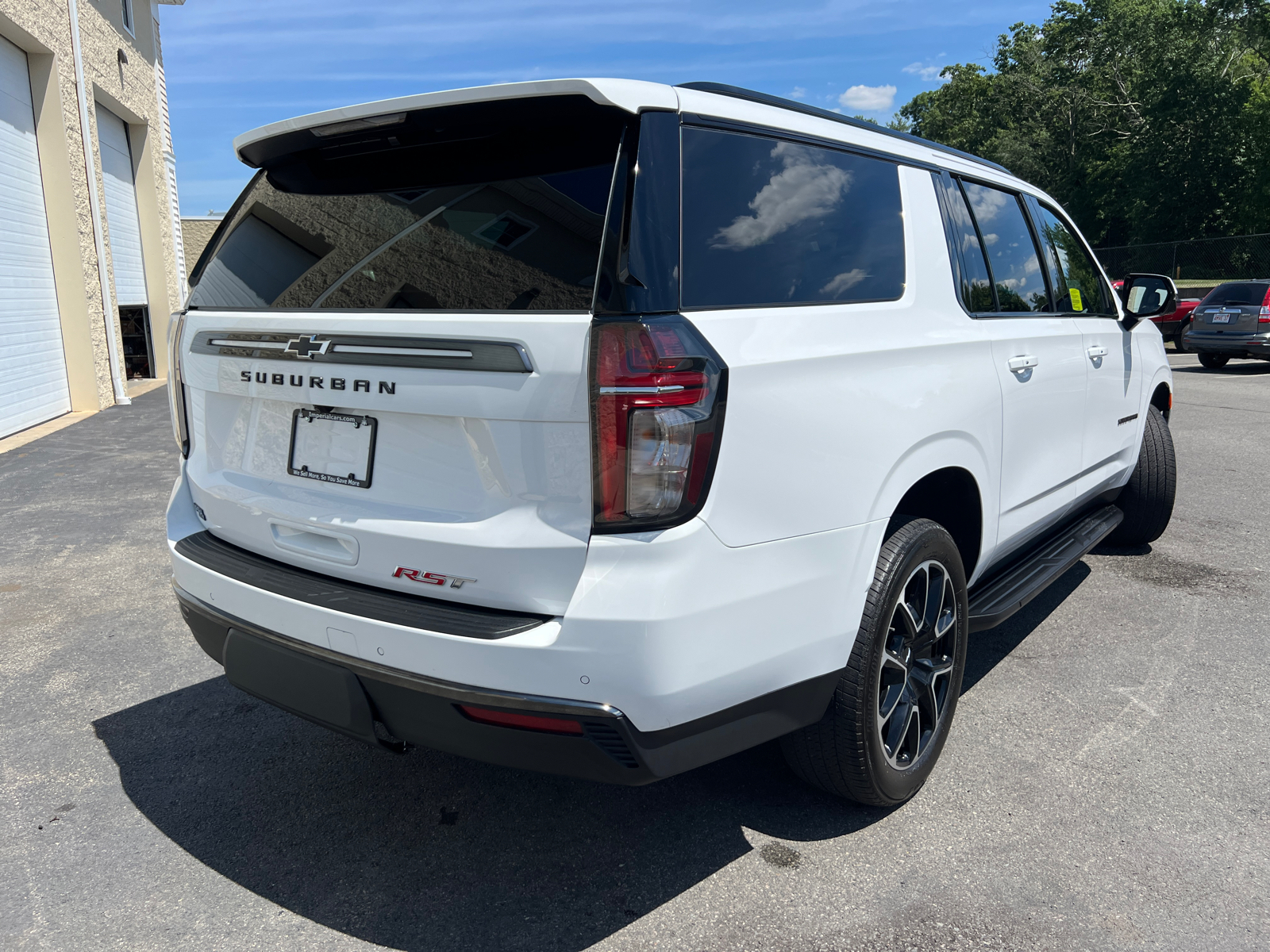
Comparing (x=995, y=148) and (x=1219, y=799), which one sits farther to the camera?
(x=995, y=148)

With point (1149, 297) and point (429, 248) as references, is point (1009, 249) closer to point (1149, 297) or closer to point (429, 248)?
point (1149, 297)

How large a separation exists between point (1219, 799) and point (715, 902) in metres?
1.63

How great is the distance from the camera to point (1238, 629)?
4.29 metres

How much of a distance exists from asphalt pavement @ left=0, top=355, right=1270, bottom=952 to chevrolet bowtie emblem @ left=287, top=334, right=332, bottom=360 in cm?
141

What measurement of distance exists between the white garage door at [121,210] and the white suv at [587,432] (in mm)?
13569

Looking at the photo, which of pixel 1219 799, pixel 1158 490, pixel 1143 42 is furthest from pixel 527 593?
pixel 1143 42

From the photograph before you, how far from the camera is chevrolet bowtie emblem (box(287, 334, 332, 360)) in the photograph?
92.9 inches

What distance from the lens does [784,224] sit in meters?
2.45

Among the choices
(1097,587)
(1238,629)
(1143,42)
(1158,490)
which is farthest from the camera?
(1143,42)

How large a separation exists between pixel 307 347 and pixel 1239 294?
735 inches

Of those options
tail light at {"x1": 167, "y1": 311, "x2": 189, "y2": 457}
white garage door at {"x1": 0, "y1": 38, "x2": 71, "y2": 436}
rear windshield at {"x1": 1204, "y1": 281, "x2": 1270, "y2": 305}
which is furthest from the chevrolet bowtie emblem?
rear windshield at {"x1": 1204, "y1": 281, "x2": 1270, "y2": 305}

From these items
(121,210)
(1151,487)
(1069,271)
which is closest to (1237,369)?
(1151,487)

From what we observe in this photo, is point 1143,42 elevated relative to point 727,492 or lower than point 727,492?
elevated

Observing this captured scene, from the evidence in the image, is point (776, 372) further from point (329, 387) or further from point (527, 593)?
point (329, 387)
